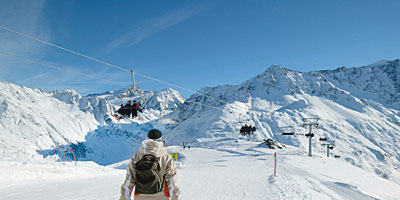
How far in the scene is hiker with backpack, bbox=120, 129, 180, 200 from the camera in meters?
3.62

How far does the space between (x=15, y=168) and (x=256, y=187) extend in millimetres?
14203

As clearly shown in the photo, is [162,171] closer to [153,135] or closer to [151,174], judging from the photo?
[151,174]

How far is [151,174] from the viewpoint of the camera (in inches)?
142

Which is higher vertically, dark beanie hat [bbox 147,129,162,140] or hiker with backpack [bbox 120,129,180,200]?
dark beanie hat [bbox 147,129,162,140]

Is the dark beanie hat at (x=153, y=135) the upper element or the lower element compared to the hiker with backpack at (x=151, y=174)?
upper

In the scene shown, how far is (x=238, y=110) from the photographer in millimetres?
164125

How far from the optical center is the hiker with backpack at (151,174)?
362 centimetres

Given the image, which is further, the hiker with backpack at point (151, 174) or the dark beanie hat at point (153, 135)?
the dark beanie hat at point (153, 135)

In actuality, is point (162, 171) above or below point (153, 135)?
below

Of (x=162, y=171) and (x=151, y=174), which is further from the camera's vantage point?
(x=162, y=171)

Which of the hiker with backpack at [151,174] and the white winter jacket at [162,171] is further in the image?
the white winter jacket at [162,171]

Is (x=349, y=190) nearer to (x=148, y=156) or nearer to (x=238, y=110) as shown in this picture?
(x=148, y=156)

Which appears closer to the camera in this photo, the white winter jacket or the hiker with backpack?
the hiker with backpack

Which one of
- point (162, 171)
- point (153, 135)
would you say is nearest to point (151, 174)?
point (162, 171)
